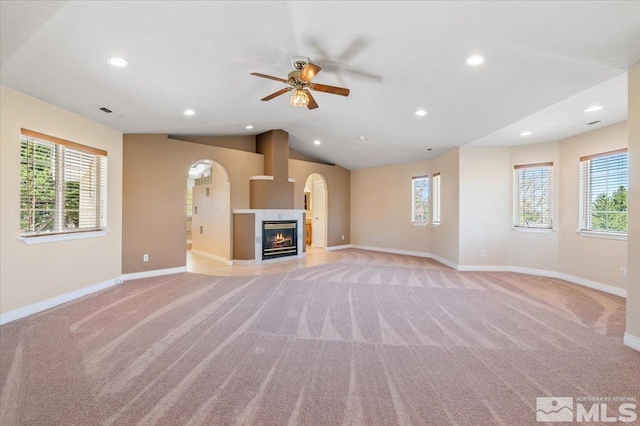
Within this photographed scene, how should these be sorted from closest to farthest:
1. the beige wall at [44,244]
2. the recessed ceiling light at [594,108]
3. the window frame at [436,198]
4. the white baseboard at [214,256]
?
the beige wall at [44,244] < the recessed ceiling light at [594,108] < the white baseboard at [214,256] < the window frame at [436,198]

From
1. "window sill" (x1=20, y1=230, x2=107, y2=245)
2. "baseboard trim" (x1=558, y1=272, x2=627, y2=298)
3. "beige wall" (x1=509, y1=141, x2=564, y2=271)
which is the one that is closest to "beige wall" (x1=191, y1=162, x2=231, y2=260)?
"window sill" (x1=20, y1=230, x2=107, y2=245)

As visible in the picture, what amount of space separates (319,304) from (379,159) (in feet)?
17.3

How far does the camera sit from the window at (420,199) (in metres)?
7.81

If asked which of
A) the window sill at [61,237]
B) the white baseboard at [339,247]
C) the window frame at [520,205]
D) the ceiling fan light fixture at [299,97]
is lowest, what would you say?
the white baseboard at [339,247]

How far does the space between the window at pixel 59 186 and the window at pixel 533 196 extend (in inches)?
294

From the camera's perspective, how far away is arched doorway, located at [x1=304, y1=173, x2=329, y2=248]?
915 centimetres

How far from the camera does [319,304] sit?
3957 millimetres

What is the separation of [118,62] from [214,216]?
5.07 metres

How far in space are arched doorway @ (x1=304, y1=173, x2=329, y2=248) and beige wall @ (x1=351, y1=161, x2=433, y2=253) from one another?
0.99 metres

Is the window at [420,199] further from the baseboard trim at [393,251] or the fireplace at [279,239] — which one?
the fireplace at [279,239]

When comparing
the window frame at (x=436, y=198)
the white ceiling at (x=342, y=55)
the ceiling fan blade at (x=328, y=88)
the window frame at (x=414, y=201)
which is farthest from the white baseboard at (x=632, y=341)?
the window frame at (x=414, y=201)

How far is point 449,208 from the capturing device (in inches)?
258

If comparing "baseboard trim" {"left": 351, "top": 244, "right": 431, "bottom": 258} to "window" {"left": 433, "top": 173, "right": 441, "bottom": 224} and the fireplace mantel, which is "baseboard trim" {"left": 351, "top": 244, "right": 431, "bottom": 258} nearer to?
"window" {"left": 433, "top": 173, "right": 441, "bottom": 224}

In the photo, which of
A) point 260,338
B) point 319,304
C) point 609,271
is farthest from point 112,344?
point 609,271
